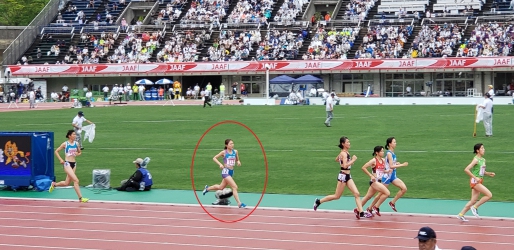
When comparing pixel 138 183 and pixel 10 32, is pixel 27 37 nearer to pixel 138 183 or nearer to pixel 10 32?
pixel 10 32

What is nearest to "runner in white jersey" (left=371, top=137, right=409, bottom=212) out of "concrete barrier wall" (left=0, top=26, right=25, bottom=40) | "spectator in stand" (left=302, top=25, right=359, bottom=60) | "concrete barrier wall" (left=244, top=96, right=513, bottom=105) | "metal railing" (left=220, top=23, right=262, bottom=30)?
"concrete barrier wall" (left=244, top=96, right=513, bottom=105)

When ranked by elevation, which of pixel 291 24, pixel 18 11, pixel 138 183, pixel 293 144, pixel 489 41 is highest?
pixel 18 11

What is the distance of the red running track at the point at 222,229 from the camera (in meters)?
14.0

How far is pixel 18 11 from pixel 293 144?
222ft

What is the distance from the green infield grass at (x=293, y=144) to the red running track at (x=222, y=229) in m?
1.34

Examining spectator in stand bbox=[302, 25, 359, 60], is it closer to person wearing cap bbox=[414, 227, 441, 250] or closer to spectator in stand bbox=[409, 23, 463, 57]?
spectator in stand bbox=[409, 23, 463, 57]

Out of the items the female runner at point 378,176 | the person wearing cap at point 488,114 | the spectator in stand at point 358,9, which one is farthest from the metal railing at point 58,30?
the female runner at point 378,176

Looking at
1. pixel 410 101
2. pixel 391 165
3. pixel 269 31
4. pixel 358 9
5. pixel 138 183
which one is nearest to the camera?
pixel 391 165

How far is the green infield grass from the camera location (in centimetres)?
2175

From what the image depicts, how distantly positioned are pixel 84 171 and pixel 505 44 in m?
46.5

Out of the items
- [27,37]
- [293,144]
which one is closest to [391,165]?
[293,144]

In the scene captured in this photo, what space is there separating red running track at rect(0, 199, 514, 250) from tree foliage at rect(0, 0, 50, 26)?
77.4m

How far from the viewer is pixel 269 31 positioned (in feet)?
241

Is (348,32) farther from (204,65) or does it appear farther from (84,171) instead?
(84,171)
